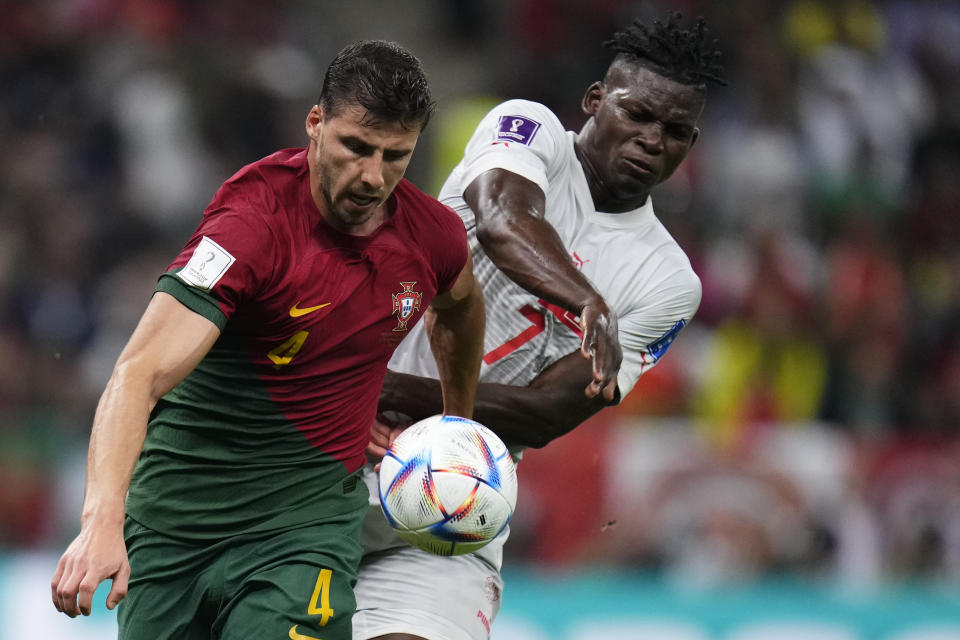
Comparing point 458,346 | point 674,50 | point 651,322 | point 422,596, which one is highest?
point 674,50

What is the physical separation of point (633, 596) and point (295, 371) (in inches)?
159

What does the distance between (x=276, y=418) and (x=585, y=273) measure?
4.67 ft

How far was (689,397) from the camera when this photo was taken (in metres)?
9.30

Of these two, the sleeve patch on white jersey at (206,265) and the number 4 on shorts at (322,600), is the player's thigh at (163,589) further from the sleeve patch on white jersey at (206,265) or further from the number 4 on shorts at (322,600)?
the sleeve patch on white jersey at (206,265)

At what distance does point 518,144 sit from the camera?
473 cm

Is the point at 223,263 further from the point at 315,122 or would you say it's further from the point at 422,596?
the point at 422,596

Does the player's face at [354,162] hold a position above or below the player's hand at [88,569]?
above

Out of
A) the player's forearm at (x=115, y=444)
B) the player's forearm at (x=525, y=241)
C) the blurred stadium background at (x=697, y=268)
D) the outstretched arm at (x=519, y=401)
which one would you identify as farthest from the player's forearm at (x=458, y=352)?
the blurred stadium background at (x=697, y=268)

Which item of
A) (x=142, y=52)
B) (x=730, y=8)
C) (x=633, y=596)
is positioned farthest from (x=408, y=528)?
(x=730, y=8)

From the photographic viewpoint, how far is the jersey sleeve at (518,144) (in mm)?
4641

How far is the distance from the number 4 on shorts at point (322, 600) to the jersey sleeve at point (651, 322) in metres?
1.43

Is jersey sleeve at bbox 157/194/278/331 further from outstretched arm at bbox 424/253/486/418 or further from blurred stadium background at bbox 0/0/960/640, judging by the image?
blurred stadium background at bbox 0/0/960/640

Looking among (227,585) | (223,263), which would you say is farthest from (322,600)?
(223,263)

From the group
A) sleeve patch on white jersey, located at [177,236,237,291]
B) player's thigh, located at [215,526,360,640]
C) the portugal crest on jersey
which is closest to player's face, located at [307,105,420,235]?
the portugal crest on jersey
